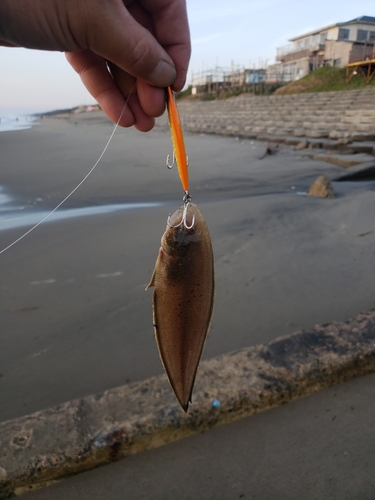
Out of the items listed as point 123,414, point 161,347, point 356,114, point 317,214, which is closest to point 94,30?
point 161,347

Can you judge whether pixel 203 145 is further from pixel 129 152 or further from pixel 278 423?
pixel 278 423

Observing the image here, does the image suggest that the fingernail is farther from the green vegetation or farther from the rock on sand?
the green vegetation

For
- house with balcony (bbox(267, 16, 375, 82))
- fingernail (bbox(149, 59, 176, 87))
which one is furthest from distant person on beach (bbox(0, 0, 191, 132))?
house with balcony (bbox(267, 16, 375, 82))

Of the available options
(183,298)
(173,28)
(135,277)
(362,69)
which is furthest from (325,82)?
(183,298)

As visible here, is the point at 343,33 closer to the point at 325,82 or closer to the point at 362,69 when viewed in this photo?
the point at 362,69

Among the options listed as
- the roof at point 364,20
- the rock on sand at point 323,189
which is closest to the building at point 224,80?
the roof at point 364,20

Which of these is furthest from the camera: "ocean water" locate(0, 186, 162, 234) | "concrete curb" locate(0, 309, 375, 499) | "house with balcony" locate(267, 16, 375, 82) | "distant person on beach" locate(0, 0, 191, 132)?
"house with balcony" locate(267, 16, 375, 82)

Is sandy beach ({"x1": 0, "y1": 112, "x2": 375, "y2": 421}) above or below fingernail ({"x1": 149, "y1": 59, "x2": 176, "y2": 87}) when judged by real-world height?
below

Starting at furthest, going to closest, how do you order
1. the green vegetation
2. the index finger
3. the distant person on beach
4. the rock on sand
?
the green vegetation
the rock on sand
the index finger
the distant person on beach
